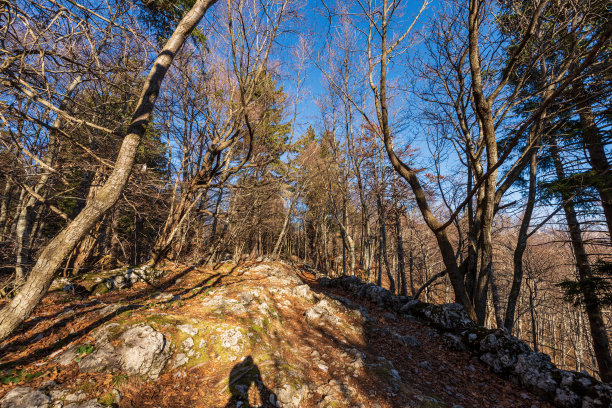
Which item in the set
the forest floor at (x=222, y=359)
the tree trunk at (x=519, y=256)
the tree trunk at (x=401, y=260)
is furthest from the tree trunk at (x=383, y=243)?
the forest floor at (x=222, y=359)

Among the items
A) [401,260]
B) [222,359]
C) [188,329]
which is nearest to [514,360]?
[222,359]

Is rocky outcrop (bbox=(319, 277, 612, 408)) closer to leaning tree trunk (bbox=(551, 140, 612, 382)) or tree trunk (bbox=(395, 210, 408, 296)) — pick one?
leaning tree trunk (bbox=(551, 140, 612, 382))

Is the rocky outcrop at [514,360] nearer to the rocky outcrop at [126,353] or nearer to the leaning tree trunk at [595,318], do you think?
the leaning tree trunk at [595,318]

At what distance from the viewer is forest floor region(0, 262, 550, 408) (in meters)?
2.56

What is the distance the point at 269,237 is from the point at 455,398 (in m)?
21.9

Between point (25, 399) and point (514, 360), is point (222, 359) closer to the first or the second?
point (25, 399)

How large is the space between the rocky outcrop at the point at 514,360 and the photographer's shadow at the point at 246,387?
452 cm

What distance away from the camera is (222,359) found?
333cm

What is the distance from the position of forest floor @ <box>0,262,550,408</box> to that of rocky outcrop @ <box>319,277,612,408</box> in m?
0.23

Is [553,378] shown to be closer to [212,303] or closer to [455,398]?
[455,398]

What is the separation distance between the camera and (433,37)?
6.01 metres

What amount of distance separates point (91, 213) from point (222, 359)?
260cm

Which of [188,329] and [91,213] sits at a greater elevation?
[91,213]

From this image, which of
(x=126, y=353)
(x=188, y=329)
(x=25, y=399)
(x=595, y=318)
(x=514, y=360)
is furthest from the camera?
(x=595, y=318)
